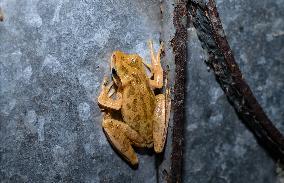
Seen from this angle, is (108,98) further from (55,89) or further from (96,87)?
(55,89)

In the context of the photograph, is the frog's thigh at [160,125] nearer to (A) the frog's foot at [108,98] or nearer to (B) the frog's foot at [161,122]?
(B) the frog's foot at [161,122]

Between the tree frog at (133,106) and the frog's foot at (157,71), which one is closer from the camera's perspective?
the tree frog at (133,106)

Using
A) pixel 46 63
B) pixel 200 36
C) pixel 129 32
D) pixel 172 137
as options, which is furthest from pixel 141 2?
pixel 172 137

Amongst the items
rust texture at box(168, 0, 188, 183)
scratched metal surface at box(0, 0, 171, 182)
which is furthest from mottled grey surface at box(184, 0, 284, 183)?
scratched metal surface at box(0, 0, 171, 182)

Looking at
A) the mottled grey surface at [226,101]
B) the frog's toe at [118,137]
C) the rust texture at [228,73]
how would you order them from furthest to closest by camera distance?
the mottled grey surface at [226,101] → the frog's toe at [118,137] → the rust texture at [228,73]

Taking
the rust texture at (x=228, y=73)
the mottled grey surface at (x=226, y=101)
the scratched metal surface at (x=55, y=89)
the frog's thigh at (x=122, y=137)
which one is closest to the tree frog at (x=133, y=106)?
the frog's thigh at (x=122, y=137)

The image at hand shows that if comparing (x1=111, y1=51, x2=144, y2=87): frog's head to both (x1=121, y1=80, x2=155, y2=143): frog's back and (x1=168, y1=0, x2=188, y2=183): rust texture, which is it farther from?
(x1=168, y1=0, x2=188, y2=183): rust texture
